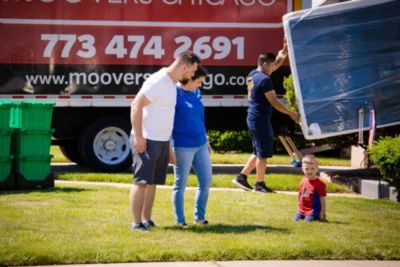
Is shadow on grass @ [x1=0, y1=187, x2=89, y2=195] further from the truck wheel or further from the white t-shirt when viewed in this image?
the truck wheel

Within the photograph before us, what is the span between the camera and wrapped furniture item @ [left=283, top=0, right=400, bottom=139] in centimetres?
1323

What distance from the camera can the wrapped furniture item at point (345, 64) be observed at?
1323 cm

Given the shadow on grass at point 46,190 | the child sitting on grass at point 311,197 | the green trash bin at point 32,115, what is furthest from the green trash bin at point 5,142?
the child sitting on grass at point 311,197

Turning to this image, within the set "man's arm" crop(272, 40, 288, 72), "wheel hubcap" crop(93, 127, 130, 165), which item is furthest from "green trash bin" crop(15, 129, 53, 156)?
"man's arm" crop(272, 40, 288, 72)

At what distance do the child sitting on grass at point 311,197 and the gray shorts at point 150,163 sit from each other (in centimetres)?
176

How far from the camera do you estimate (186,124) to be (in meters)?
8.93

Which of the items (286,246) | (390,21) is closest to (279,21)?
(390,21)

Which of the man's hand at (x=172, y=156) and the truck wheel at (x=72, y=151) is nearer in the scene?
the man's hand at (x=172, y=156)

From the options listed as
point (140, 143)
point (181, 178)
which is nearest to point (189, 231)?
point (181, 178)

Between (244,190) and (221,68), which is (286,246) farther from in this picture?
(221,68)

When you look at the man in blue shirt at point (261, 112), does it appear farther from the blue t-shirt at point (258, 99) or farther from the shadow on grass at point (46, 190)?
the shadow on grass at point (46, 190)

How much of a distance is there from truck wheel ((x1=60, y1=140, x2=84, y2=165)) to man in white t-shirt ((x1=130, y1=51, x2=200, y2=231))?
739 centimetres

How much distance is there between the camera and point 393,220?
972 cm

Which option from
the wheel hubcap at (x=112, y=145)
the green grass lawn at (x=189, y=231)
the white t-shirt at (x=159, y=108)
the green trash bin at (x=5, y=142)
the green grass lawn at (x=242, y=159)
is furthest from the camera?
the green grass lawn at (x=242, y=159)
